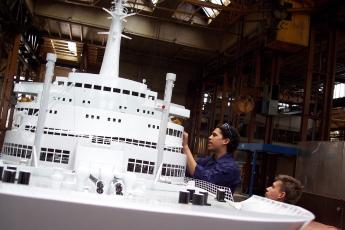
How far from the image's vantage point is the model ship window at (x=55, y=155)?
10523 mm

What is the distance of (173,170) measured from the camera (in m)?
11.8

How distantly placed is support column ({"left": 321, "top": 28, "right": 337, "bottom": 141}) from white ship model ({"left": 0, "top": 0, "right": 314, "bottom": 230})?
994 cm

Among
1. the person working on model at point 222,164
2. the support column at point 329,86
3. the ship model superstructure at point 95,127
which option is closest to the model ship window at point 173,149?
the ship model superstructure at point 95,127

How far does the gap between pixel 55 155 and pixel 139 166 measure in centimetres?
229

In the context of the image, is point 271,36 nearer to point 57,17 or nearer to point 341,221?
point 341,221

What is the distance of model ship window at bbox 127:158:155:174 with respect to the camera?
424 inches

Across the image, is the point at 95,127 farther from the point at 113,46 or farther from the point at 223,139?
the point at 113,46

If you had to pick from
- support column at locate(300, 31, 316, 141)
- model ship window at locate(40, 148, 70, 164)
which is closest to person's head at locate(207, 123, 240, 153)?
model ship window at locate(40, 148, 70, 164)

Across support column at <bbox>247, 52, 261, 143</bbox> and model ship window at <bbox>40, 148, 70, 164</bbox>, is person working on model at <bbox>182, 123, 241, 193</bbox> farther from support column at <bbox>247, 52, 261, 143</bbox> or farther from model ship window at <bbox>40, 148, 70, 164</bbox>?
support column at <bbox>247, 52, 261, 143</bbox>

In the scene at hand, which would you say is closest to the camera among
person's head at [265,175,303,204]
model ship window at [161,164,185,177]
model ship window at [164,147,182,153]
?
person's head at [265,175,303,204]

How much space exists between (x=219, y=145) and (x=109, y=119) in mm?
4171

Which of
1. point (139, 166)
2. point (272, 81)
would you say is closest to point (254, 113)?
point (272, 81)

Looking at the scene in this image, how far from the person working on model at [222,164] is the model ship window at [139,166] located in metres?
2.91

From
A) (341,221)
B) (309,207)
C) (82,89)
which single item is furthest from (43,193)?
(309,207)
